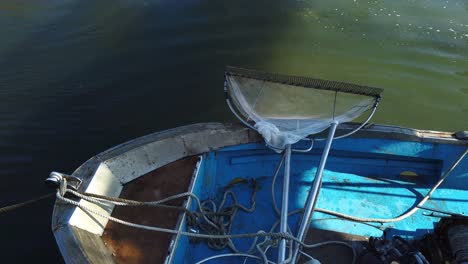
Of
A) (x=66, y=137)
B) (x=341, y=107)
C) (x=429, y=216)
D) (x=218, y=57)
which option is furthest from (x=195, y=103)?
(x=429, y=216)

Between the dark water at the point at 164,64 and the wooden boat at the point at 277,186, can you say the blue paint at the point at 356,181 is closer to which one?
the wooden boat at the point at 277,186

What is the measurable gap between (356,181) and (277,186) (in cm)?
96

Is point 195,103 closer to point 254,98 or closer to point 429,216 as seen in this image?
point 254,98

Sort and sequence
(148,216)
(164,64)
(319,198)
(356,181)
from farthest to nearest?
(164,64) → (356,181) → (319,198) → (148,216)

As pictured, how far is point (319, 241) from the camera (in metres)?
3.87

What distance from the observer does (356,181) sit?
177 inches

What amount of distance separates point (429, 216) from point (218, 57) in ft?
17.1

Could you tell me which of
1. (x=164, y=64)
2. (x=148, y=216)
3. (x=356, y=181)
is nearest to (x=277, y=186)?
(x=356, y=181)

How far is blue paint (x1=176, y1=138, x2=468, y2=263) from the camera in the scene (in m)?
4.06

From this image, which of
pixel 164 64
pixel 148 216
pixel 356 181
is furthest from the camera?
pixel 164 64

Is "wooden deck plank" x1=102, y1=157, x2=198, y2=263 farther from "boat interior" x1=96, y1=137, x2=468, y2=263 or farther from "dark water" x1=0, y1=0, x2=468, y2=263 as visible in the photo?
"dark water" x1=0, y1=0, x2=468, y2=263

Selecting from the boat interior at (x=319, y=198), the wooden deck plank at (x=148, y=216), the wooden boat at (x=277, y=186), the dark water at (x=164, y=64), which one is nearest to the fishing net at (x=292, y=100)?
the wooden boat at (x=277, y=186)

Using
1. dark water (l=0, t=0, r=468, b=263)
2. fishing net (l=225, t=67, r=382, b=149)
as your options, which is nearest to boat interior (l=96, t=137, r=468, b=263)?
fishing net (l=225, t=67, r=382, b=149)

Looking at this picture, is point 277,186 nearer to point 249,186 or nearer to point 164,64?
point 249,186
